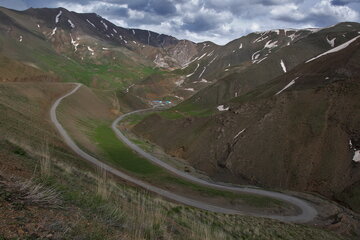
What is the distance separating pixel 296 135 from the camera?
48.3 m

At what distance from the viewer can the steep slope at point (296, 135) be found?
4331 cm

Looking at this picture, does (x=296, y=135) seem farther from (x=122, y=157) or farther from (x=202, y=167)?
(x=122, y=157)

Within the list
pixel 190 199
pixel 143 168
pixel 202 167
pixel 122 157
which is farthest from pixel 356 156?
pixel 122 157

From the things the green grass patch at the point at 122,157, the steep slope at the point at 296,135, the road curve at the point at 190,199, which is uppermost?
the steep slope at the point at 296,135

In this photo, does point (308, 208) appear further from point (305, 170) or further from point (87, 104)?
point (87, 104)

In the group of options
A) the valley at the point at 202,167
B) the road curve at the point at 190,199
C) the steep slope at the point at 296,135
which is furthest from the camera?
the steep slope at the point at 296,135

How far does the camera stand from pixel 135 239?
6.67 meters

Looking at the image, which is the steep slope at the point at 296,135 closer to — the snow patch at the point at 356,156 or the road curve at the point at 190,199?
the snow patch at the point at 356,156

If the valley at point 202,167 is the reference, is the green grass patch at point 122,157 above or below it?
below

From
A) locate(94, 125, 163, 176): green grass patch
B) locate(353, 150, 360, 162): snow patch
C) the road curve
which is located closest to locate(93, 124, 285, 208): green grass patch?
locate(94, 125, 163, 176): green grass patch

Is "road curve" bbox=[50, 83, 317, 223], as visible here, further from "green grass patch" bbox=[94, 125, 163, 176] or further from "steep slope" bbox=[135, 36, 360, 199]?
"steep slope" bbox=[135, 36, 360, 199]

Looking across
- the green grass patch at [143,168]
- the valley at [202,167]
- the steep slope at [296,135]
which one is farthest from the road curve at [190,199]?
the steep slope at [296,135]

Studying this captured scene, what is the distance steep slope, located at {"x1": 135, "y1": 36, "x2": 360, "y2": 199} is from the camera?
43.3 meters

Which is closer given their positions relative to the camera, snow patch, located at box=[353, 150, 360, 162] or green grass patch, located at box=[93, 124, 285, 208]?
green grass patch, located at box=[93, 124, 285, 208]
